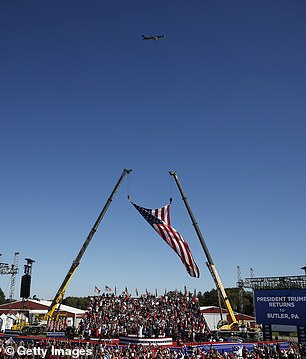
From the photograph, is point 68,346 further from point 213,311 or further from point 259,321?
point 213,311

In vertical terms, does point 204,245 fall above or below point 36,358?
above

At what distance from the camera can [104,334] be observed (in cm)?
2964

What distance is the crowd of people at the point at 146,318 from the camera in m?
29.5

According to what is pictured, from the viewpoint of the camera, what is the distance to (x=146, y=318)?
3102cm

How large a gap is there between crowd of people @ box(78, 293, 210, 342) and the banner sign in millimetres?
4739

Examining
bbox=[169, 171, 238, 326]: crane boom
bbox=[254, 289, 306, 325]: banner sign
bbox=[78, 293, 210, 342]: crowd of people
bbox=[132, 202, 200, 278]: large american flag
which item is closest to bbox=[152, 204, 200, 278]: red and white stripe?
bbox=[132, 202, 200, 278]: large american flag

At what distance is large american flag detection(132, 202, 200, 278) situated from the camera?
101 feet

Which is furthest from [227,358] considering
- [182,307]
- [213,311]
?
[213,311]

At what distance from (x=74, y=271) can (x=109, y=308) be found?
6.82m

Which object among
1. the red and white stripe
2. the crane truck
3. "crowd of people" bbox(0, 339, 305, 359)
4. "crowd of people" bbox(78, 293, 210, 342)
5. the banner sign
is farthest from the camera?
the crane truck

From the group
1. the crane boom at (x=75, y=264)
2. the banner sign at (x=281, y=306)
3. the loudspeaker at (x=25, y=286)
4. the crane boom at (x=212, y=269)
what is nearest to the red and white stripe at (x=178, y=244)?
the banner sign at (x=281, y=306)

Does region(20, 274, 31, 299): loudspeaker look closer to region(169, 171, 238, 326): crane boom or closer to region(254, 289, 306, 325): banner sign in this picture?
region(169, 171, 238, 326): crane boom

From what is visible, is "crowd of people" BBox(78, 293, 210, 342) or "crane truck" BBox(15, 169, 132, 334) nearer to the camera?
"crowd of people" BBox(78, 293, 210, 342)

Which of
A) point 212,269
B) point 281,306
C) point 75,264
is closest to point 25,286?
point 75,264
